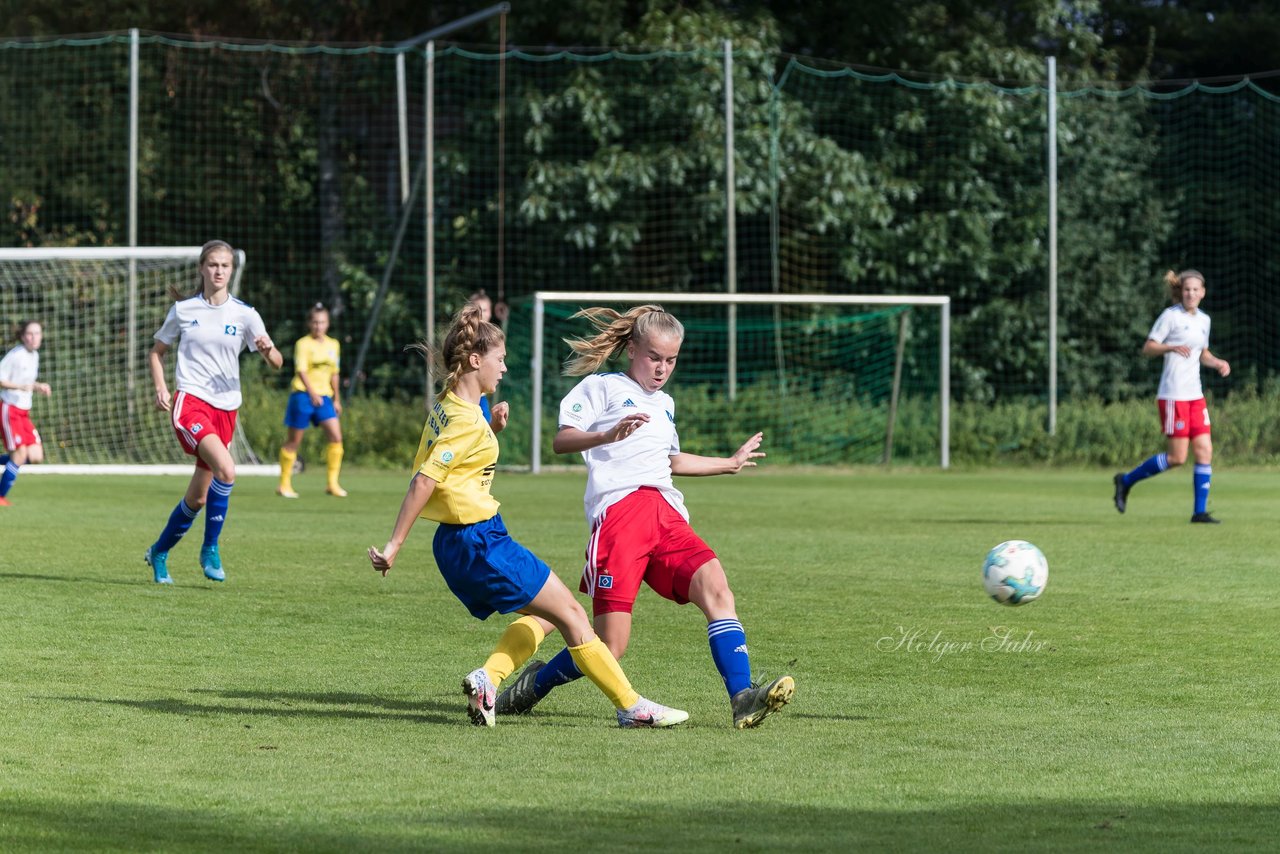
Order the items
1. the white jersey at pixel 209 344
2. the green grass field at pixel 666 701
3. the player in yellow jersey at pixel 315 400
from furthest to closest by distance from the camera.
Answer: the player in yellow jersey at pixel 315 400 < the white jersey at pixel 209 344 < the green grass field at pixel 666 701

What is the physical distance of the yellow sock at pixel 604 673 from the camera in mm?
6141

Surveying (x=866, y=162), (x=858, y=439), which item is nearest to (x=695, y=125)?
(x=866, y=162)

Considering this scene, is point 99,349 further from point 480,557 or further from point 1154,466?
point 480,557

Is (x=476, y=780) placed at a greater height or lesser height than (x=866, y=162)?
lesser

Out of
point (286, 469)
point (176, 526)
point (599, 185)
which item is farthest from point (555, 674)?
point (599, 185)

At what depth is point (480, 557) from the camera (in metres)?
6.13

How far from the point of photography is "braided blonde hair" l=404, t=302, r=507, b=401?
6352 mm

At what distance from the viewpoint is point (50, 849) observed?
173 inches

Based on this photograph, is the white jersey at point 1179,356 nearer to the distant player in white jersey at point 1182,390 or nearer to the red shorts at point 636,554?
the distant player in white jersey at point 1182,390

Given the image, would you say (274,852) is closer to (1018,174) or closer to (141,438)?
(141,438)

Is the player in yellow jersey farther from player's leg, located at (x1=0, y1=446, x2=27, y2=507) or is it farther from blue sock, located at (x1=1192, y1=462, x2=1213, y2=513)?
blue sock, located at (x1=1192, y1=462, x2=1213, y2=513)

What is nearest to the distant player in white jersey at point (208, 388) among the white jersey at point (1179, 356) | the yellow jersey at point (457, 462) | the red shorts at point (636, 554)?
the yellow jersey at point (457, 462)

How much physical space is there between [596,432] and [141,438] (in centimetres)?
1695

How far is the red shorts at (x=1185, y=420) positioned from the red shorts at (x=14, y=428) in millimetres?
10371
